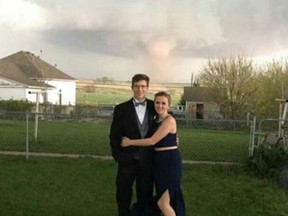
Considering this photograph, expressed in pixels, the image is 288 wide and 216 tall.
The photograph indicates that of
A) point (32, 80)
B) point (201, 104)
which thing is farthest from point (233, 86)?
point (32, 80)

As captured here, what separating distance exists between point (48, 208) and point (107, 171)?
11.7ft

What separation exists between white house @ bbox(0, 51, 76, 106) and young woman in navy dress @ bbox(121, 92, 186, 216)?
41904mm

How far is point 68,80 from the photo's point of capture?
202ft

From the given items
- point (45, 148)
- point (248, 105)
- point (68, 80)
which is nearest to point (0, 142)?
point (45, 148)

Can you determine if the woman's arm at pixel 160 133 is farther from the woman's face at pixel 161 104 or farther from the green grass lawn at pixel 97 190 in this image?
the green grass lawn at pixel 97 190

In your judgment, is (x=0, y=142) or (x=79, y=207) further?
(x=0, y=142)

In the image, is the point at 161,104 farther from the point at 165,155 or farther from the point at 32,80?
the point at 32,80

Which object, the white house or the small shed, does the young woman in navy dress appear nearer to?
the small shed

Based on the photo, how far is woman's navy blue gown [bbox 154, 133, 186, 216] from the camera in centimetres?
521

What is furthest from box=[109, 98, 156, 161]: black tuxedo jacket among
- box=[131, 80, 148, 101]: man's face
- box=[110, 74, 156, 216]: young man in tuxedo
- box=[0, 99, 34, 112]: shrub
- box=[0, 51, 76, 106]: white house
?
box=[0, 51, 76, 106]: white house

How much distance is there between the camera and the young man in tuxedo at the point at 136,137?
531cm

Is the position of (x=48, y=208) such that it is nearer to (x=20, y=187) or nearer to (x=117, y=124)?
(x=20, y=187)

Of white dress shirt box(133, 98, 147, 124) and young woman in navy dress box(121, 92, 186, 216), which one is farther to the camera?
white dress shirt box(133, 98, 147, 124)

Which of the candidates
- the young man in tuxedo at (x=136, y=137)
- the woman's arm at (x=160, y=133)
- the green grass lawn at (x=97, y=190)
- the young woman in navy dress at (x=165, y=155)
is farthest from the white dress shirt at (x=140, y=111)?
the green grass lawn at (x=97, y=190)
